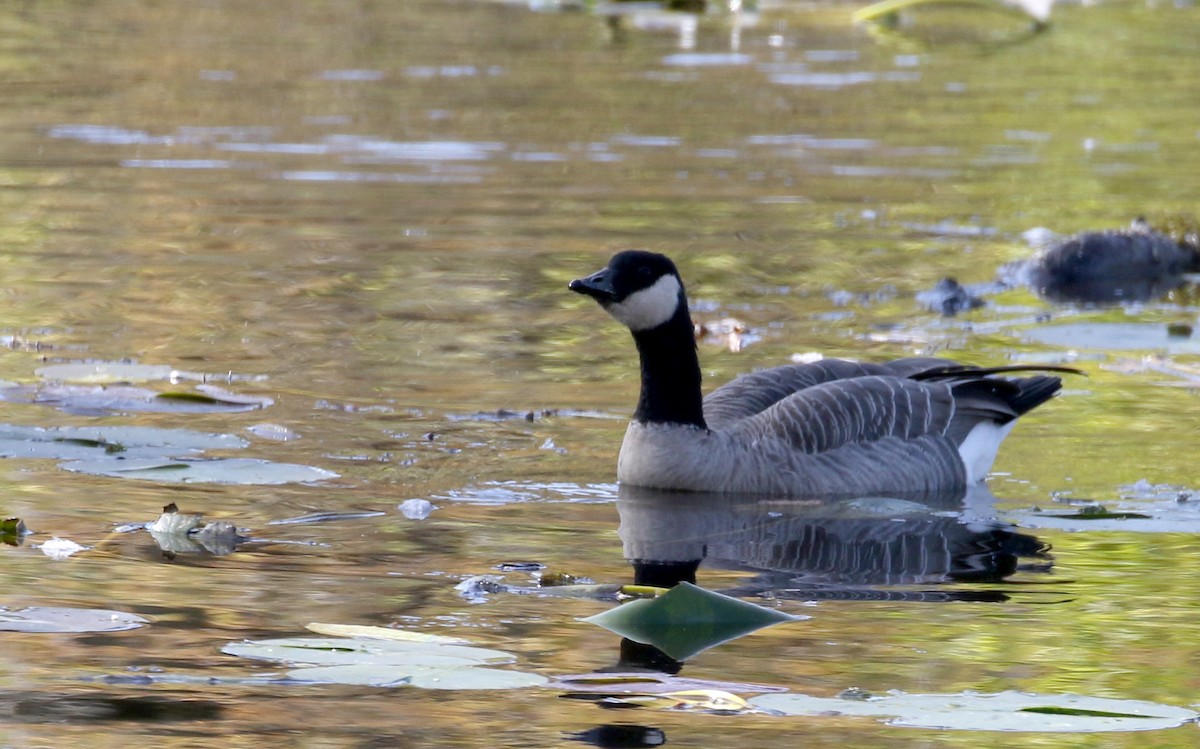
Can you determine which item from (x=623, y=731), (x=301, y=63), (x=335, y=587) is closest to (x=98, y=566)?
(x=335, y=587)

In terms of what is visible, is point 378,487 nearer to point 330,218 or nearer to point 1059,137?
point 330,218

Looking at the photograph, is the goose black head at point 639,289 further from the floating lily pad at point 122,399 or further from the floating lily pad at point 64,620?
the floating lily pad at point 64,620

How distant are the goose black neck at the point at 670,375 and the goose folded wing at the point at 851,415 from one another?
0.98 ft

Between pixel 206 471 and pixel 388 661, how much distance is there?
280cm

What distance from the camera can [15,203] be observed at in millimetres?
15602

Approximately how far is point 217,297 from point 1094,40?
61.6 feet

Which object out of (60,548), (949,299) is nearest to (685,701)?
(60,548)

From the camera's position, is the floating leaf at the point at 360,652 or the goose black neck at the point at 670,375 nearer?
the floating leaf at the point at 360,652

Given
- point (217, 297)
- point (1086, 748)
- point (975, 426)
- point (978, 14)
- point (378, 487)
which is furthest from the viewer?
point (978, 14)

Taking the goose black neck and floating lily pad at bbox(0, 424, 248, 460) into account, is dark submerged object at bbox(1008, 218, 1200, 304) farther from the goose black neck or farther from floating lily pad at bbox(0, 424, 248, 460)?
floating lily pad at bbox(0, 424, 248, 460)

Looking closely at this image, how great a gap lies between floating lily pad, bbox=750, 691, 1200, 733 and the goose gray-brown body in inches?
126

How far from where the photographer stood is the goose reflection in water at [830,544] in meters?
6.91

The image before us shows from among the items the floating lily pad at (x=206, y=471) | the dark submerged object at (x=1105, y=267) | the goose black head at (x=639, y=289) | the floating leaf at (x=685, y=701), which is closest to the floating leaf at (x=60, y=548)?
the floating lily pad at (x=206, y=471)

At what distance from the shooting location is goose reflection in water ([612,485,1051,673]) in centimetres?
691
